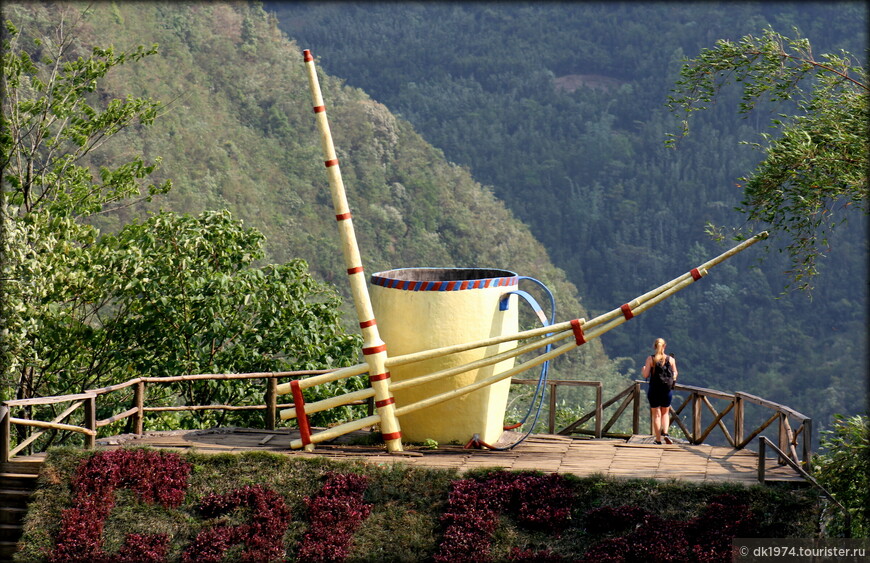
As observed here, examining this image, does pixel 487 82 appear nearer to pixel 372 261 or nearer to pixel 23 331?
pixel 372 261

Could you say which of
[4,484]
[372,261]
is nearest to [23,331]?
[4,484]

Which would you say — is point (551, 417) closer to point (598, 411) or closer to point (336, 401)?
point (598, 411)

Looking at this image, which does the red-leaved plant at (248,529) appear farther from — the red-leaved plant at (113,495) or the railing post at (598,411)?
the railing post at (598,411)

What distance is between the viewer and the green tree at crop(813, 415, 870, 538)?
8.88 meters

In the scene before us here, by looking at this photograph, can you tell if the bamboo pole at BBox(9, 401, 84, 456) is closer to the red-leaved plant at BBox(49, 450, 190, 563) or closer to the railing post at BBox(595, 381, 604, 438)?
the red-leaved plant at BBox(49, 450, 190, 563)

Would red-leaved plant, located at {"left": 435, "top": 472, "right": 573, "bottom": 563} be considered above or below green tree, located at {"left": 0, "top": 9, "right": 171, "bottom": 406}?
below

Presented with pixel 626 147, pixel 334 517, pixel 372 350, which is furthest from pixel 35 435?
pixel 626 147

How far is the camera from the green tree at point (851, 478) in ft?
29.1

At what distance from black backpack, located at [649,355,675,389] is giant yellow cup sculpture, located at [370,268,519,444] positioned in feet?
5.75

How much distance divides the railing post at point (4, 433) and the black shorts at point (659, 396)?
265 inches

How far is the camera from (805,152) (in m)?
10.1

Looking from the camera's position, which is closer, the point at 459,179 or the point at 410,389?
the point at 410,389

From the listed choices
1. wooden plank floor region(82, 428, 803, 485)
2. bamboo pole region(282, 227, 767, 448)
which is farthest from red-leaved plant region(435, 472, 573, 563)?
bamboo pole region(282, 227, 767, 448)

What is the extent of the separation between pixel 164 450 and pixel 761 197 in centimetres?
682
